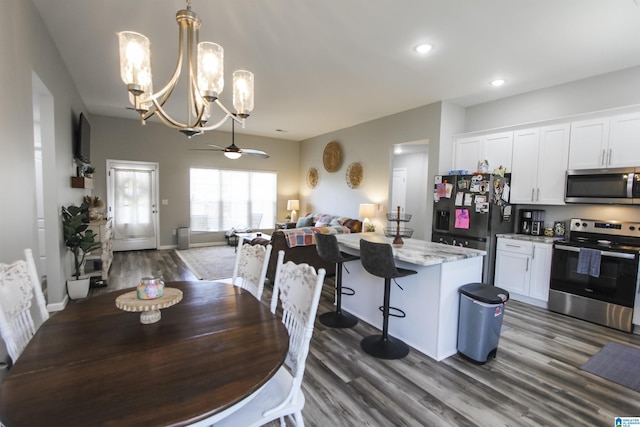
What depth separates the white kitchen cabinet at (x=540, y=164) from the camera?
154 inches

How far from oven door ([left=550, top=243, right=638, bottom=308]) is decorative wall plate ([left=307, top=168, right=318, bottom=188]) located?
17.9ft

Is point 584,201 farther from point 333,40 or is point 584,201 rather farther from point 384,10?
point 333,40

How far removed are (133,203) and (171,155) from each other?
138 cm

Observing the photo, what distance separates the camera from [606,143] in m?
3.54

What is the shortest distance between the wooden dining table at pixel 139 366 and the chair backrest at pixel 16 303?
0.12 metres

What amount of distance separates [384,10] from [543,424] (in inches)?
126

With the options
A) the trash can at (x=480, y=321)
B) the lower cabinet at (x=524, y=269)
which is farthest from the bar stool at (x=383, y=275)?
the lower cabinet at (x=524, y=269)

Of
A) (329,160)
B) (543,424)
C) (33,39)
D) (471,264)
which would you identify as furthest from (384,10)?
(329,160)

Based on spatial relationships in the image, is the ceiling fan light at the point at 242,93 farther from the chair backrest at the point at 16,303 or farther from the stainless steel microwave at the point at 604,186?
the stainless steel microwave at the point at 604,186

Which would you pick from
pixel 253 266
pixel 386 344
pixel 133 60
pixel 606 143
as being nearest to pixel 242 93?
pixel 133 60

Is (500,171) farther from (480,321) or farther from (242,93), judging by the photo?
(242,93)

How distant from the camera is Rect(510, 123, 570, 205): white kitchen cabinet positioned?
3914mm

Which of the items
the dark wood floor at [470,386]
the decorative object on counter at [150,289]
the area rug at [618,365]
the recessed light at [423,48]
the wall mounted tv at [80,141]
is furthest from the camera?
the wall mounted tv at [80,141]

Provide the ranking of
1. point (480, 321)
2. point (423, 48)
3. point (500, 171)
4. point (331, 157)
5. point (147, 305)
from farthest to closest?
point (331, 157), point (500, 171), point (423, 48), point (480, 321), point (147, 305)
